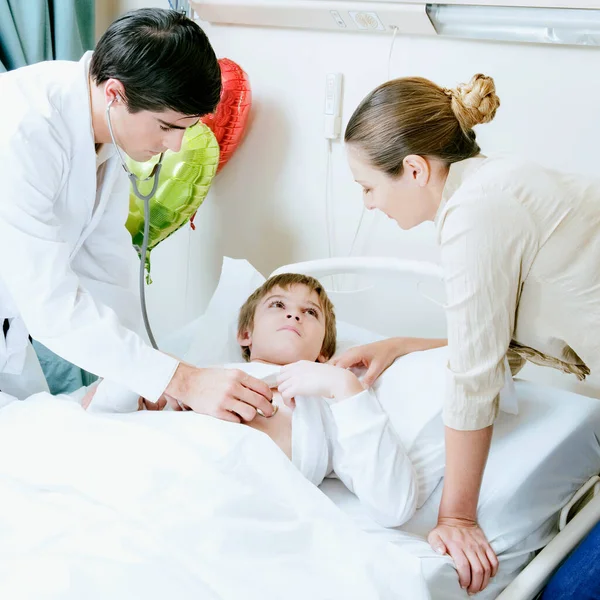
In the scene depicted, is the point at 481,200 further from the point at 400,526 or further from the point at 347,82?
the point at 347,82

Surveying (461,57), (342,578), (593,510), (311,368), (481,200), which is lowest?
(593,510)

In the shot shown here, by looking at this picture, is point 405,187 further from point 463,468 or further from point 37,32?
point 37,32

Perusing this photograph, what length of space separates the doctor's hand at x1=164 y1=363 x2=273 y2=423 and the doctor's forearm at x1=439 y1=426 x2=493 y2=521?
0.38m

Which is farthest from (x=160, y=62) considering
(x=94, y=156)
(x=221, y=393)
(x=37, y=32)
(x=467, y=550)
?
(x=37, y=32)

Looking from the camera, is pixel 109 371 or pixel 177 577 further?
pixel 109 371

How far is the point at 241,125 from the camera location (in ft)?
8.73

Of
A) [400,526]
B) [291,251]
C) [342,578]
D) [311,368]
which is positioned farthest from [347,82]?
[342,578]

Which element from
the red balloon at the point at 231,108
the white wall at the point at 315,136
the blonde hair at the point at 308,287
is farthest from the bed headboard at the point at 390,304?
the red balloon at the point at 231,108

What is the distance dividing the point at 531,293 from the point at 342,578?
0.59 metres

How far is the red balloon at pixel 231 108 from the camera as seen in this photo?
2.55 meters

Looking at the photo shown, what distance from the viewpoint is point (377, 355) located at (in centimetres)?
187

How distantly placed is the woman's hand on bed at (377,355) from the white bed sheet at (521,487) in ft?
0.91

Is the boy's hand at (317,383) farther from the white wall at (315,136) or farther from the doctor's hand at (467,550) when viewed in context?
the white wall at (315,136)

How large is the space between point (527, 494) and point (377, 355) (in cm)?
49
